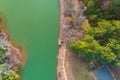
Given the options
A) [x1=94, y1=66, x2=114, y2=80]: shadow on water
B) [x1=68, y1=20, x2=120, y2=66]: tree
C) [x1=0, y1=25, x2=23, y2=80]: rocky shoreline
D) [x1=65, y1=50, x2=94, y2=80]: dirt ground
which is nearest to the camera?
[x1=68, y1=20, x2=120, y2=66]: tree

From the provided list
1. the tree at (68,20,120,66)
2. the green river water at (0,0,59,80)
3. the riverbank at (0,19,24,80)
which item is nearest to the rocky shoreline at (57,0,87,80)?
the green river water at (0,0,59,80)

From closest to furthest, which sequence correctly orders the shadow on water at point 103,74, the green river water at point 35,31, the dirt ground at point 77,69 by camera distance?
the shadow on water at point 103,74, the dirt ground at point 77,69, the green river water at point 35,31

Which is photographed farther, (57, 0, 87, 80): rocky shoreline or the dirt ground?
(57, 0, 87, 80): rocky shoreline

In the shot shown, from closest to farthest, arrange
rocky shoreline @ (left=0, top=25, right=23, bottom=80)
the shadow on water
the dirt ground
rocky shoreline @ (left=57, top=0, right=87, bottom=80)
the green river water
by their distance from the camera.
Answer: rocky shoreline @ (left=0, top=25, right=23, bottom=80) → the shadow on water → the dirt ground → rocky shoreline @ (left=57, top=0, right=87, bottom=80) → the green river water

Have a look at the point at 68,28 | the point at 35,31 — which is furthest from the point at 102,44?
the point at 35,31

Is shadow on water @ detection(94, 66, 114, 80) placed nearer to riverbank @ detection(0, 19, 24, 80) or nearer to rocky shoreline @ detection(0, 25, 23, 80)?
riverbank @ detection(0, 19, 24, 80)

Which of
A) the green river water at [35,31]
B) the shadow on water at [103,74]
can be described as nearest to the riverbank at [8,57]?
the green river water at [35,31]

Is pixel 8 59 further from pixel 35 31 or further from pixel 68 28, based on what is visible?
pixel 68 28

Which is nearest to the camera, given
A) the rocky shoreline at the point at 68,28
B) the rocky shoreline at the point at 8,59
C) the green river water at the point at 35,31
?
the rocky shoreline at the point at 8,59

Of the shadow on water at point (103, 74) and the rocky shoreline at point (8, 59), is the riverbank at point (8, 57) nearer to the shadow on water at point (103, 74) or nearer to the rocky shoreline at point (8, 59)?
the rocky shoreline at point (8, 59)
